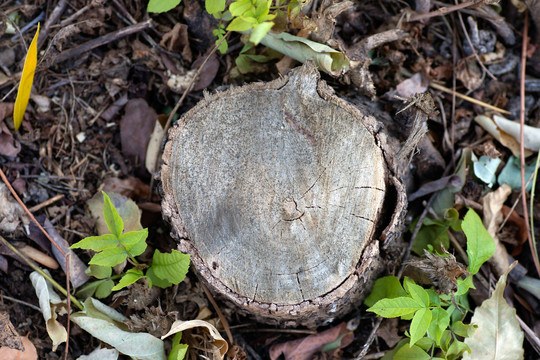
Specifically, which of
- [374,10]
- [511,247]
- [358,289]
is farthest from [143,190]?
[511,247]

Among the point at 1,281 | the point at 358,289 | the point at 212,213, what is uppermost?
the point at 212,213

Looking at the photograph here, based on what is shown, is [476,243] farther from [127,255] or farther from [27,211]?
[27,211]

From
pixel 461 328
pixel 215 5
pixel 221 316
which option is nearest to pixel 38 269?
pixel 221 316

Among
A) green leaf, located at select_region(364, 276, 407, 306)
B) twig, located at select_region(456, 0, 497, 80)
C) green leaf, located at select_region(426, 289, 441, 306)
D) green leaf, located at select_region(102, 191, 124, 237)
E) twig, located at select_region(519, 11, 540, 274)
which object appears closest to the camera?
green leaf, located at select_region(102, 191, 124, 237)

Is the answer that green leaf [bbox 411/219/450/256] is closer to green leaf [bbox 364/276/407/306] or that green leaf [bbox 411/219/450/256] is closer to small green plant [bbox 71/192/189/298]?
green leaf [bbox 364/276/407/306]

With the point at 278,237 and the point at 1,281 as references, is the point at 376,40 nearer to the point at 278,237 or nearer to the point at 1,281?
the point at 278,237

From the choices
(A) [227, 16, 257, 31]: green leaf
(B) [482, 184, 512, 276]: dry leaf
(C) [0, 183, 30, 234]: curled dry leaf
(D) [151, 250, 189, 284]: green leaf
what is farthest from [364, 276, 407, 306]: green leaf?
(C) [0, 183, 30, 234]: curled dry leaf
